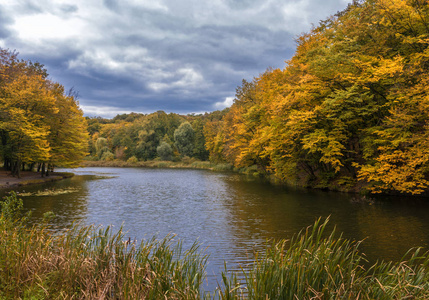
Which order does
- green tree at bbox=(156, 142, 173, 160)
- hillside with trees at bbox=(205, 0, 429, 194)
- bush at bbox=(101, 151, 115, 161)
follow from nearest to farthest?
1. hillside with trees at bbox=(205, 0, 429, 194)
2. bush at bbox=(101, 151, 115, 161)
3. green tree at bbox=(156, 142, 173, 160)

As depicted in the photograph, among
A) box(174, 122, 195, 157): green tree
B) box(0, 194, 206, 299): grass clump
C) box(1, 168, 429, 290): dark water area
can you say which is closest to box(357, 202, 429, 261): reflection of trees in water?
box(1, 168, 429, 290): dark water area

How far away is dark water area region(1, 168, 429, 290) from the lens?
1083 cm

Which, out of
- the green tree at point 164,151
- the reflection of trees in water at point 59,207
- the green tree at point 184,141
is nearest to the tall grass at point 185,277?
the reflection of trees in water at point 59,207

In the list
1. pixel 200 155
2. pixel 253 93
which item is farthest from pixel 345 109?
pixel 200 155

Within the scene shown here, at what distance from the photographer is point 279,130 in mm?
25906

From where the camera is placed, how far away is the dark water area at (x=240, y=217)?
426 inches

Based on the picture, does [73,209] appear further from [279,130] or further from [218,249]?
[279,130]

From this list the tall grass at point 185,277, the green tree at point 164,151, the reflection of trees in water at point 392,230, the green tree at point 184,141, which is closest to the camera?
the tall grass at point 185,277

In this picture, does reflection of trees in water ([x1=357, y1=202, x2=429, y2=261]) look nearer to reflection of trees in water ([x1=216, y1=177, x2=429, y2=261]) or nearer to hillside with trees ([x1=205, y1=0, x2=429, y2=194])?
reflection of trees in water ([x1=216, y1=177, x2=429, y2=261])

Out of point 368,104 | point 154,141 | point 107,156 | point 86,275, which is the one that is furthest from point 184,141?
point 86,275

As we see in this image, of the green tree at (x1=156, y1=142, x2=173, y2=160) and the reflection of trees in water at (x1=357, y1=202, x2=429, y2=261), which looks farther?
the green tree at (x1=156, y1=142, x2=173, y2=160)

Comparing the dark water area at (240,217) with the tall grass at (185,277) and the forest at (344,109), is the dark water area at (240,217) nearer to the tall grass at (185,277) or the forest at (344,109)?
the tall grass at (185,277)

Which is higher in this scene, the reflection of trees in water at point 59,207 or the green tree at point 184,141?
the green tree at point 184,141

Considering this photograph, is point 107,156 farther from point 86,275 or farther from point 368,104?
point 86,275
